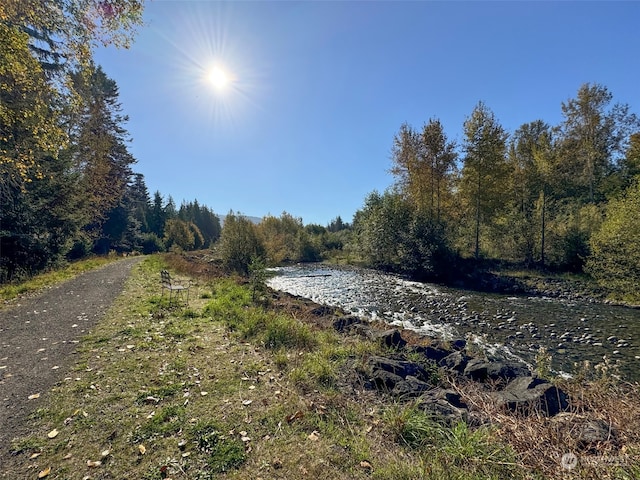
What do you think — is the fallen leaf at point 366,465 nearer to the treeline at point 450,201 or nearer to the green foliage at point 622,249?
the treeline at point 450,201

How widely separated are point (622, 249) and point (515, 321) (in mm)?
7182

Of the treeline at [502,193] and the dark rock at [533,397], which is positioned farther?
the treeline at [502,193]

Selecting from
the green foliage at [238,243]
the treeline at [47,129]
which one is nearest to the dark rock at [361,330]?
the treeline at [47,129]

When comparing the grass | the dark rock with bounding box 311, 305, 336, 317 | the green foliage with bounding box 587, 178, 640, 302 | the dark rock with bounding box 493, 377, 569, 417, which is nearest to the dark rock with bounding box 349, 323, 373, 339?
the dark rock with bounding box 311, 305, 336, 317

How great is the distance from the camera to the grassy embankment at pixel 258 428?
106 inches

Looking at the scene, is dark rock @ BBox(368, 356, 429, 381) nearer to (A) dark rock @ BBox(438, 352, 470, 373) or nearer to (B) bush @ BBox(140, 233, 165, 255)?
(A) dark rock @ BBox(438, 352, 470, 373)

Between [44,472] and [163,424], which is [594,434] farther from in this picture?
[44,472]

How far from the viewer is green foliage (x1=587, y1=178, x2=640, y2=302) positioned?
1209 centimetres

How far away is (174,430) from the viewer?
3281mm

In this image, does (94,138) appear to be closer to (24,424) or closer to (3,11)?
(3,11)

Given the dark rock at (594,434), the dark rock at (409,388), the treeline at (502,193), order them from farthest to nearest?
the treeline at (502,193), the dark rock at (409,388), the dark rock at (594,434)

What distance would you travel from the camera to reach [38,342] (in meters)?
5.82

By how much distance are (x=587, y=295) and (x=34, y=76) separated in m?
22.9

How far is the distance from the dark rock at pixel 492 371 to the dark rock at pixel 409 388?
1644 millimetres
